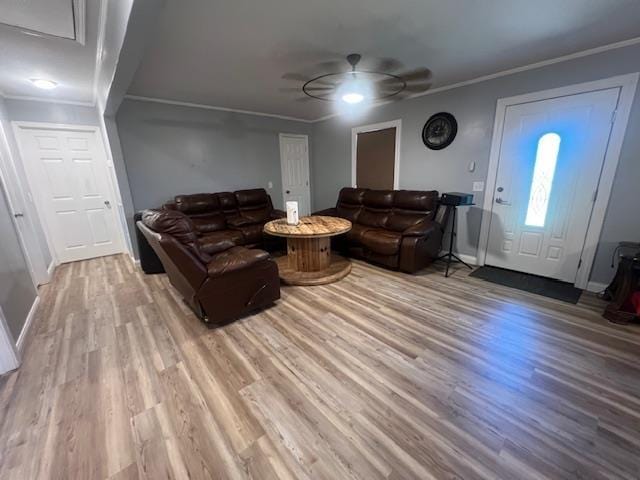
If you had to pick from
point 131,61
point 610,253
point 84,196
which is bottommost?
point 610,253

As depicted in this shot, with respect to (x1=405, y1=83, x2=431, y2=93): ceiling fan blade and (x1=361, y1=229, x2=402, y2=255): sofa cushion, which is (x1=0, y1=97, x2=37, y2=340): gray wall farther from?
(x1=405, y1=83, x2=431, y2=93): ceiling fan blade

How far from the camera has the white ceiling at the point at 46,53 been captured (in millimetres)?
1634

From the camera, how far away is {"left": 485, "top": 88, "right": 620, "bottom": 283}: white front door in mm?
2570

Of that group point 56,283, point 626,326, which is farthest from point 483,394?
point 56,283

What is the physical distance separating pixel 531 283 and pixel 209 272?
3.50 meters

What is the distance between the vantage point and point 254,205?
15.1ft

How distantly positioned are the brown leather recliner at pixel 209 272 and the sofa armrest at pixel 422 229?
180 centimetres

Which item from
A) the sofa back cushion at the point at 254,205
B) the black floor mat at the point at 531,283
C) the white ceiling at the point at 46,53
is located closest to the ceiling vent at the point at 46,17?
the white ceiling at the point at 46,53

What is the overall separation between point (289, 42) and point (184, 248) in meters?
1.95

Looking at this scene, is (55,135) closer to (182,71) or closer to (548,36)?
(182,71)

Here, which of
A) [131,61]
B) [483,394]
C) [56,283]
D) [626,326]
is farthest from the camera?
[56,283]

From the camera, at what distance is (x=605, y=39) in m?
2.23

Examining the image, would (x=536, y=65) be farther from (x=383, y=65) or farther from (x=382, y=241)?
(x=382, y=241)

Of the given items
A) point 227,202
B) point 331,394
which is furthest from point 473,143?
point 227,202
